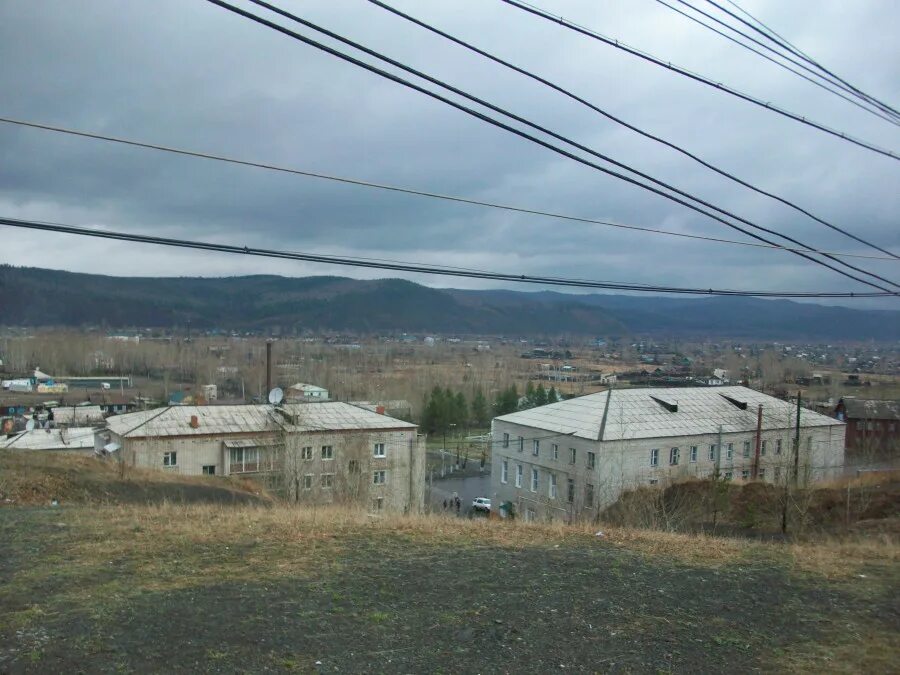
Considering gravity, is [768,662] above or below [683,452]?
above

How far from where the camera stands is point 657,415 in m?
29.7

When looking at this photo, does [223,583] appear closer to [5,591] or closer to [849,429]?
[5,591]

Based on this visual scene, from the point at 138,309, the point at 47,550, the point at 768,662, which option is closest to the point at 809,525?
the point at 768,662

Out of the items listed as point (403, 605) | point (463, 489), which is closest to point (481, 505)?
point (463, 489)

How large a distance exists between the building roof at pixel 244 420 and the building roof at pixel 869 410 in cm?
2465

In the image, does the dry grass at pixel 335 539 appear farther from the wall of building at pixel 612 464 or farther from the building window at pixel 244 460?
the building window at pixel 244 460

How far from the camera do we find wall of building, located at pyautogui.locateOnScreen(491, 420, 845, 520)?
1042 inches

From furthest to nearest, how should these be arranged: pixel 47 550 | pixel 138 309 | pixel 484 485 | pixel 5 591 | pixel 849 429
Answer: pixel 138 309, pixel 484 485, pixel 849 429, pixel 47 550, pixel 5 591

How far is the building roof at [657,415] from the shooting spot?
27938 mm

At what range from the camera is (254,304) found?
591ft

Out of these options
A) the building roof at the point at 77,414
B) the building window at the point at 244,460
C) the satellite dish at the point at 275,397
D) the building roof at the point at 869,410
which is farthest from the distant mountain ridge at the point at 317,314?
the building window at the point at 244,460

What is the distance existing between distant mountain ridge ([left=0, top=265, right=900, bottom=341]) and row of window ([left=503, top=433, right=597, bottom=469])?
222ft

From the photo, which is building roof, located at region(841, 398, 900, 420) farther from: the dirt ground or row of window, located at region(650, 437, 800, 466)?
the dirt ground

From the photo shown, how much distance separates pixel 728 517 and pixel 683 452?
963 cm
